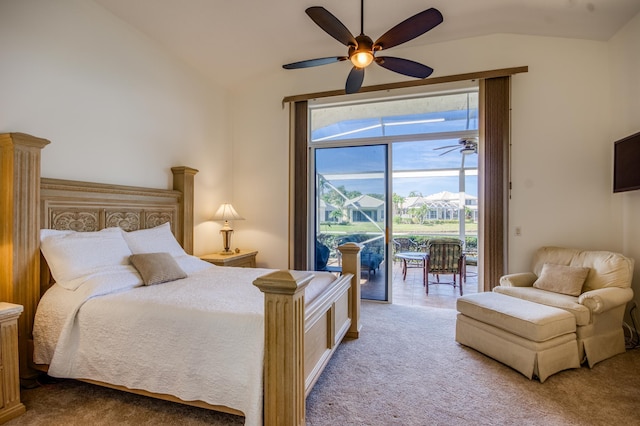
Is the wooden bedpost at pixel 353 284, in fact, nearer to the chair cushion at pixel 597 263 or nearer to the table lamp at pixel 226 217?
the table lamp at pixel 226 217

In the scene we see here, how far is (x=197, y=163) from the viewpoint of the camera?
4.23 metres

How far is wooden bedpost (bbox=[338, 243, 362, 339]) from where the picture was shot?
3154 millimetres

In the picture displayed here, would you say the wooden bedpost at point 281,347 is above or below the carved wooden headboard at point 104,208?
below

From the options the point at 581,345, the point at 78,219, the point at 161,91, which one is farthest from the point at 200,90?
the point at 581,345

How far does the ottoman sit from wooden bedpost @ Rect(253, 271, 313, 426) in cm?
186

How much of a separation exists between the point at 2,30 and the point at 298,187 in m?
3.19

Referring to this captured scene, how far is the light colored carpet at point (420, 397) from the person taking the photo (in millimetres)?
1937

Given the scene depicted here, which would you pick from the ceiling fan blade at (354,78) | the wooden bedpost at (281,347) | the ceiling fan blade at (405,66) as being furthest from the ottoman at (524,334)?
the ceiling fan blade at (354,78)

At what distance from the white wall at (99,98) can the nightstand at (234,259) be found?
0.46 meters

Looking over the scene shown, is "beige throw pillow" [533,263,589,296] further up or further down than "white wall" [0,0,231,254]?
further down

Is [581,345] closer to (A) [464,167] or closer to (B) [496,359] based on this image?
(B) [496,359]

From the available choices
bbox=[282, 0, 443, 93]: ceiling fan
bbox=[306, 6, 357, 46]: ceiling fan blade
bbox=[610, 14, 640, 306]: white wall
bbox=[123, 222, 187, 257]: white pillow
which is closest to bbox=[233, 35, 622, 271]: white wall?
bbox=[610, 14, 640, 306]: white wall

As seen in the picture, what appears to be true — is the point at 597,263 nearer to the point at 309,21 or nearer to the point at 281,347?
the point at 281,347

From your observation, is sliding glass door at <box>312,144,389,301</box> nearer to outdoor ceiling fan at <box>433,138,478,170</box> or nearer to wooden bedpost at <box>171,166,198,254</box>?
outdoor ceiling fan at <box>433,138,478,170</box>
